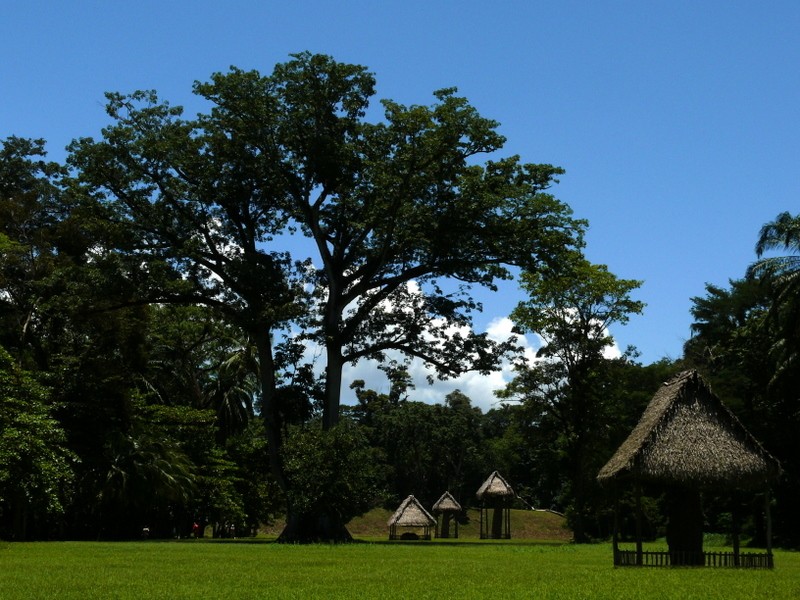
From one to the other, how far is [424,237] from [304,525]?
11.1 metres

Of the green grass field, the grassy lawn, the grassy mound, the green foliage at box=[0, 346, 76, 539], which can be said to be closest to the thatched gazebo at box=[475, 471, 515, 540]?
the grassy mound

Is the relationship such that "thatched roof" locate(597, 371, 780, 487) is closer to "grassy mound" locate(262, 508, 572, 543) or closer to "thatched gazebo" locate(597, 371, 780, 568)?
"thatched gazebo" locate(597, 371, 780, 568)

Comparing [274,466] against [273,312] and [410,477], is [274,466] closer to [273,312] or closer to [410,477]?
[273,312]

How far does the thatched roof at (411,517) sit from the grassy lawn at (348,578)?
2925 centimetres

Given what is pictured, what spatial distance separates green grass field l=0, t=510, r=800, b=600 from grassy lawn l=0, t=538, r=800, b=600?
0.02 meters

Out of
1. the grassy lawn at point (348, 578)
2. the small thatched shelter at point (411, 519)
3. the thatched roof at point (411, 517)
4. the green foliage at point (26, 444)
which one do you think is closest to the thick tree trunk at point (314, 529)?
the green foliage at point (26, 444)

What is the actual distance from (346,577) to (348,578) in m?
0.23

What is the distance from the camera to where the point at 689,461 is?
66.4 feet

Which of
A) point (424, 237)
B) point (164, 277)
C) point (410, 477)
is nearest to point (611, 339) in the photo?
point (424, 237)

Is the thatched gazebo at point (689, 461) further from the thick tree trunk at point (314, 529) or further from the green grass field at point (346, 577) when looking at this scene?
the thick tree trunk at point (314, 529)

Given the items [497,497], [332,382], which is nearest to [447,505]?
[497,497]

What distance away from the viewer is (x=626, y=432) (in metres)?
49.9

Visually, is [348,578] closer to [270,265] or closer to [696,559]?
[696,559]

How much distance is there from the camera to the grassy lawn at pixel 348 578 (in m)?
13.5
